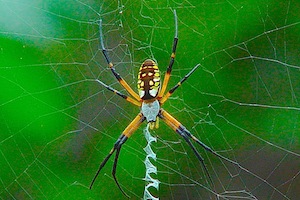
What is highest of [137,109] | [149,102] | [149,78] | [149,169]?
[149,78]

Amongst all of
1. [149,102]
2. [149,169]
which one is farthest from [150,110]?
[149,169]

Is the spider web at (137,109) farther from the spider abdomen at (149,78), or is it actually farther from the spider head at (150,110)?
the spider abdomen at (149,78)

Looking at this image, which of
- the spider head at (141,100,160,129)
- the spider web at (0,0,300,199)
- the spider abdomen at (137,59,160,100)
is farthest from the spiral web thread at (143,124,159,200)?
the spider abdomen at (137,59,160,100)

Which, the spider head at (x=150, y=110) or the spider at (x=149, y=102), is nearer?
the spider at (x=149, y=102)

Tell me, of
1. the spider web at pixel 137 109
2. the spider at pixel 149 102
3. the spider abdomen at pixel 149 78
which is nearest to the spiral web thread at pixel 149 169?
the spider web at pixel 137 109

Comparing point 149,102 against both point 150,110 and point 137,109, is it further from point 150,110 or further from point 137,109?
point 137,109

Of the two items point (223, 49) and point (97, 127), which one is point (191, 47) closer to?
point (223, 49)

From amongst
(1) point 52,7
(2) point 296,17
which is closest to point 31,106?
(1) point 52,7
